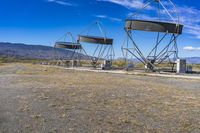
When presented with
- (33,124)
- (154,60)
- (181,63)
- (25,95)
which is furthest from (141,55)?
(33,124)

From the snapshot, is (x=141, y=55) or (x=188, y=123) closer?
(x=188, y=123)

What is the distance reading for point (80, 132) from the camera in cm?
1045

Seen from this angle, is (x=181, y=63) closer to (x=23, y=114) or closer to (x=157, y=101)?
(x=157, y=101)

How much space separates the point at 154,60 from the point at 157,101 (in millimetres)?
32315

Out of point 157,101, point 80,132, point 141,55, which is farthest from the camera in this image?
point 141,55

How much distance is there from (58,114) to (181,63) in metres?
35.0

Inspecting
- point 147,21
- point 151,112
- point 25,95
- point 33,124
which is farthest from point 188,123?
point 147,21

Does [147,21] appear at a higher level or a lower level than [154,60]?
higher

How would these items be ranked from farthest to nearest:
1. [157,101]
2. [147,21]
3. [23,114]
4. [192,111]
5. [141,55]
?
[141,55]
[147,21]
[157,101]
[192,111]
[23,114]

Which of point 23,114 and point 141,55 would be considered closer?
point 23,114

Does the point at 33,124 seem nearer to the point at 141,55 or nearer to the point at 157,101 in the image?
the point at 157,101

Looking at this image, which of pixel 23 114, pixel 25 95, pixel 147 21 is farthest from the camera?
pixel 147 21

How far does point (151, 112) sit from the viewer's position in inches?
544

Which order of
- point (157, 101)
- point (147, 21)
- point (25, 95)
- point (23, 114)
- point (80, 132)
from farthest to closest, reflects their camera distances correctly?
point (147, 21) → point (25, 95) → point (157, 101) → point (23, 114) → point (80, 132)
